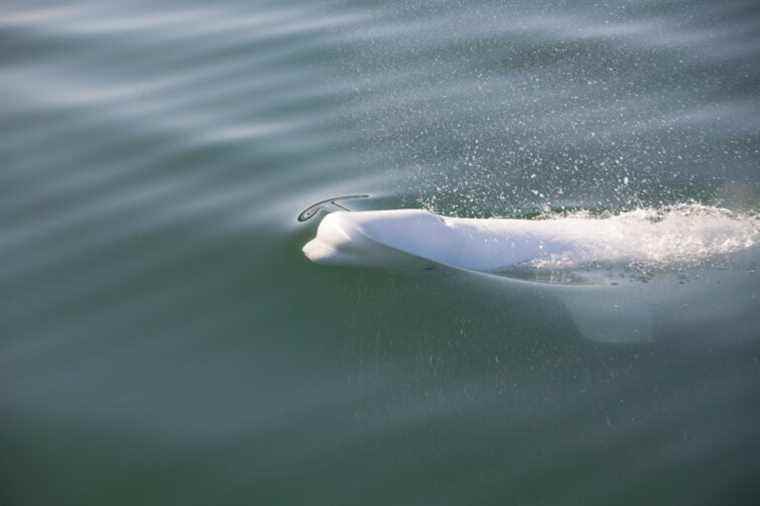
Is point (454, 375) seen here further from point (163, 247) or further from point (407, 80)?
→ point (407, 80)

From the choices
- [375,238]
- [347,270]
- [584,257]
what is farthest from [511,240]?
[347,270]

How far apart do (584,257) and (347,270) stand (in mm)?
1898

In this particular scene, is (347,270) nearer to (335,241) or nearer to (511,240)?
(335,241)

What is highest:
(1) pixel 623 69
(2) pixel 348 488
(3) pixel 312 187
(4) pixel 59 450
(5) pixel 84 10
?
(5) pixel 84 10

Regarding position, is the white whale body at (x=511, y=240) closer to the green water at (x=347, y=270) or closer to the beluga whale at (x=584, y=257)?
the beluga whale at (x=584, y=257)

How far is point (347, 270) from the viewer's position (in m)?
6.82

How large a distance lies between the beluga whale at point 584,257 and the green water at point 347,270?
0.13 metres

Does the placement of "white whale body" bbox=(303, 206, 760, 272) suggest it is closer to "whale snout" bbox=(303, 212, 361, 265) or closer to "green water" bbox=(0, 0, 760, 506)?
"whale snout" bbox=(303, 212, 361, 265)

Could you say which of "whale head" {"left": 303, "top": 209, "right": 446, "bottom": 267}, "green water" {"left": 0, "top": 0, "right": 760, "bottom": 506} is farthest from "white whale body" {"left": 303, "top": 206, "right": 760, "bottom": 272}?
"green water" {"left": 0, "top": 0, "right": 760, "bottom": 506}

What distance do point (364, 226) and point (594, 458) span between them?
99.9 inches

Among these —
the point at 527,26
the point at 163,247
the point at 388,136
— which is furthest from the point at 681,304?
the point at 527,26

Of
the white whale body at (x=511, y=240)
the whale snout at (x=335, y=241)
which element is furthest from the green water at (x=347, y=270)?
the white whale body at (x=511, y=240)

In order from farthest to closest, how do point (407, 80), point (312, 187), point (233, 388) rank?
point (407, 80), point (312, 187), point (233, 388)

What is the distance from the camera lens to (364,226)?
678 centimetres
